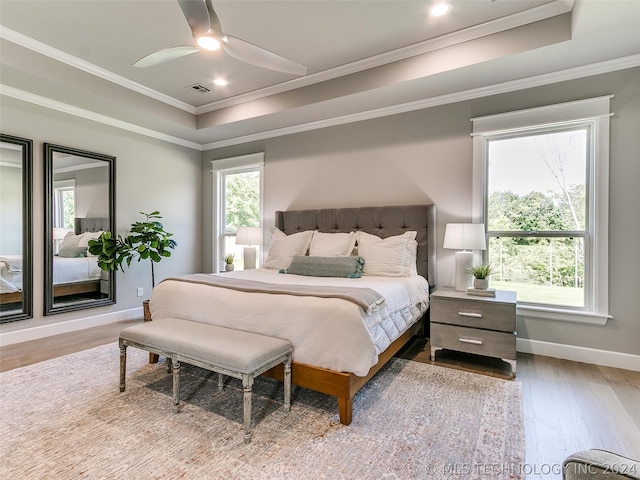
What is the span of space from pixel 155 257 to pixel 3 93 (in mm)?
2194

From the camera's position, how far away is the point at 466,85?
312 cm

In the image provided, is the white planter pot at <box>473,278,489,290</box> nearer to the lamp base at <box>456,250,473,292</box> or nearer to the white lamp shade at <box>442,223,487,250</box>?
the lamp base at <box>456,250,473,292</box>

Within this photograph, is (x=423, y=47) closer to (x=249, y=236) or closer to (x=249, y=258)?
(x=249, y=236)

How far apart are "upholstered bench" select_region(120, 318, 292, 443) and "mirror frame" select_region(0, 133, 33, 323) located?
80.0 inches

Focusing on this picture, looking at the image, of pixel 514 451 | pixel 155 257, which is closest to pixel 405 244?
pixel 514 451

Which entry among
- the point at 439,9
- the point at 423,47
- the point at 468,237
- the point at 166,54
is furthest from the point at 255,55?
the point at 468,237

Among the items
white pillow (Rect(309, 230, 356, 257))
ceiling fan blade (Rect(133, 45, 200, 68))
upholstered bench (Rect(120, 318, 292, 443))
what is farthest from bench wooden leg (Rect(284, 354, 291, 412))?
ceiling fan blade (Rect(133, 45, 200, 68))

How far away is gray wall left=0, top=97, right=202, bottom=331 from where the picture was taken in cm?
343

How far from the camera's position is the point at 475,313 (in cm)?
266

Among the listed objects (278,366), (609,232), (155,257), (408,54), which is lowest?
(278,366)

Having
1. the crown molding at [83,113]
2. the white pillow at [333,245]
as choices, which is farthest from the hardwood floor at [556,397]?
the crown molding at [83,113]

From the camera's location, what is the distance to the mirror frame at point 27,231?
333 cm

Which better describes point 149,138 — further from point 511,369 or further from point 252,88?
point 511,369

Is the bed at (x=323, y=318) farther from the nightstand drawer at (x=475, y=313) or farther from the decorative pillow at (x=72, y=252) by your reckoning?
the decorative pillow at (x=72, y=252)
